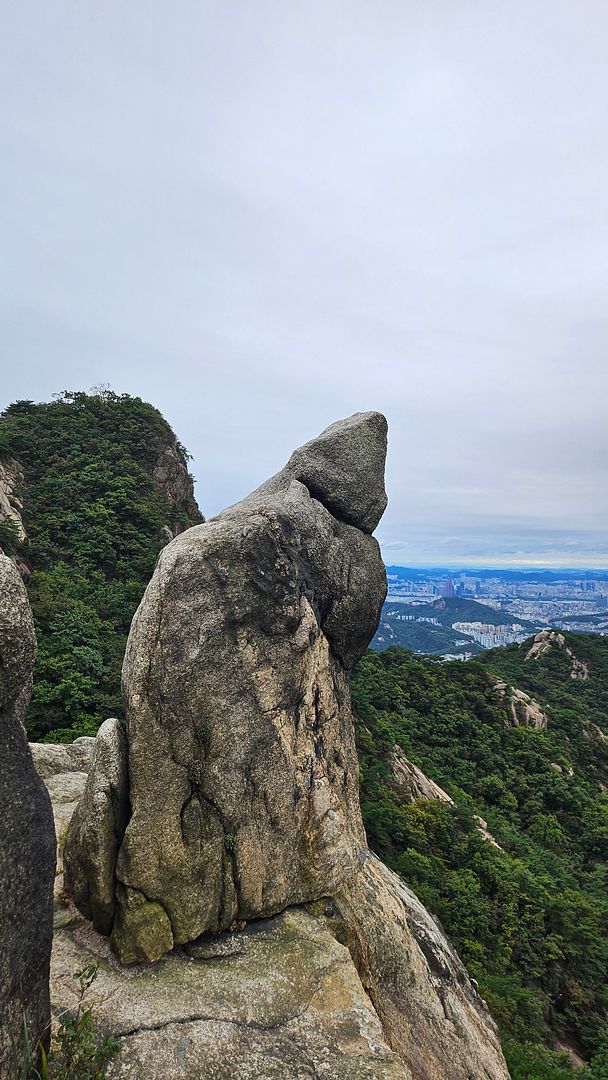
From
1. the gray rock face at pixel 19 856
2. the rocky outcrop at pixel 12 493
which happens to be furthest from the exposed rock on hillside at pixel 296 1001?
the rocky outcrop at pixel 12 493

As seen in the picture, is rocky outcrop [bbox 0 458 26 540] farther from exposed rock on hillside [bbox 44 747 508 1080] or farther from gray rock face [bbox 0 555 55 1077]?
gray rock face [bbox 0 555 55 1077]

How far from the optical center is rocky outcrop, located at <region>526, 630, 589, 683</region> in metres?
48.8

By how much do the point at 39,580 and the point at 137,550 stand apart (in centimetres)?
657

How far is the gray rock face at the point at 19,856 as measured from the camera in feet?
14.3

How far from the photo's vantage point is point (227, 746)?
752 centimetres

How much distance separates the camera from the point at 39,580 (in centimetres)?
2569

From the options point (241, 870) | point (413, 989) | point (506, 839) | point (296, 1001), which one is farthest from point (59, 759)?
point (506, 839)

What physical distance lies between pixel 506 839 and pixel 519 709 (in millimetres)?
11490

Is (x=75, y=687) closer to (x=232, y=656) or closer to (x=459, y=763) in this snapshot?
(x=232, y=656)

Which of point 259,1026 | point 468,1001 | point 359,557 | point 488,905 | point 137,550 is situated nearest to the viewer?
point 259,1026

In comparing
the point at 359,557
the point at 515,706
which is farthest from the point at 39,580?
the point at 515,706

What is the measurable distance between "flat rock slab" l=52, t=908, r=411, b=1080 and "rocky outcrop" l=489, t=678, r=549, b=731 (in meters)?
27.3

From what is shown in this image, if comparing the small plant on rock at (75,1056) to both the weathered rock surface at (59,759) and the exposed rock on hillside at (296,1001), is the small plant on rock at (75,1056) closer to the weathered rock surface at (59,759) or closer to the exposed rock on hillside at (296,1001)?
the exposed rock on hillside at (296,1001)

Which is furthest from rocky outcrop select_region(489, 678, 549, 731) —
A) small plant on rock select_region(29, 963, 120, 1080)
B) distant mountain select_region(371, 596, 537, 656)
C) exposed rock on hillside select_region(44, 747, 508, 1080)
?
distant mountain select_region(371, 596, 537, 656)
